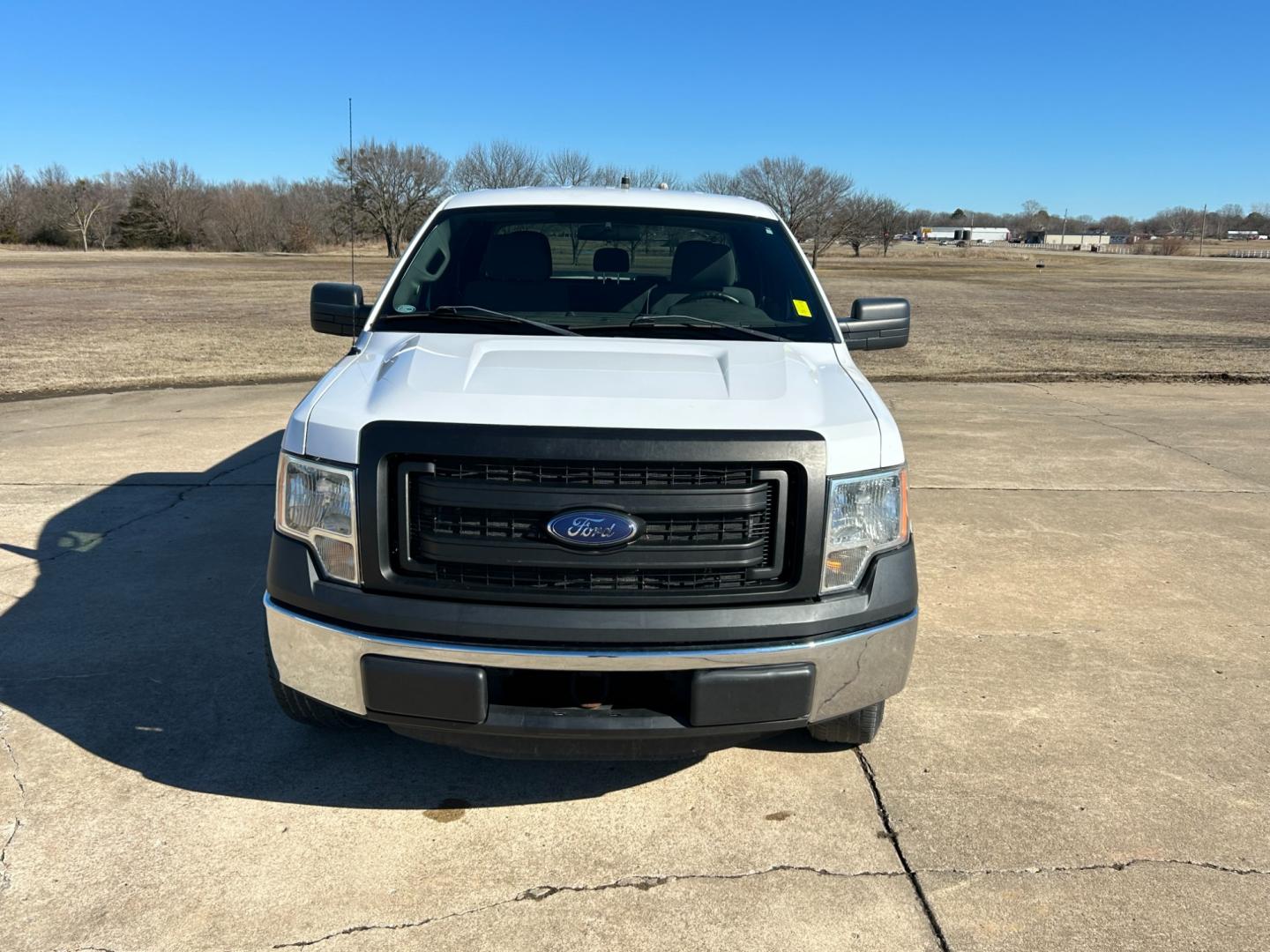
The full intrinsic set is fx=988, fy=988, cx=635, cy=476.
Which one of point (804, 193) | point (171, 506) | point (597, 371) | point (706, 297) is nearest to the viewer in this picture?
point (597, 371)

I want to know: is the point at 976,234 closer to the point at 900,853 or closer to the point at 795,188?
the point at 795,188

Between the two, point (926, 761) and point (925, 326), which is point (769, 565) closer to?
point (926, 761)

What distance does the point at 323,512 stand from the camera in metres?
2.79

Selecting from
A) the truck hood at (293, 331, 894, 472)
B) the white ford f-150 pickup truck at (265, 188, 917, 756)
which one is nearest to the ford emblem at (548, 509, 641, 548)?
the white ford f-150 pickup truck at (265, 188, 917, 756)

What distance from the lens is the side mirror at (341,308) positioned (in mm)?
4398

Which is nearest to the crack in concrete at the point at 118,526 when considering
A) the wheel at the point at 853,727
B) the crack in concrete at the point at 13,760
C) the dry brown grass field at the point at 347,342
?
the crack in concrete at the point at 13,760

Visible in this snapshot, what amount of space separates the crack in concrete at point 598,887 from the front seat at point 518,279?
219cm

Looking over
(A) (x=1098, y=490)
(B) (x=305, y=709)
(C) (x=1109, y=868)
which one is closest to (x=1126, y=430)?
(A) (x=1098, y=490)

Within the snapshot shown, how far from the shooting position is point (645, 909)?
2631 mm

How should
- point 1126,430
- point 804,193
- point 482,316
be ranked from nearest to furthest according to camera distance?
point 482,316, point 1126,430, point 804,193

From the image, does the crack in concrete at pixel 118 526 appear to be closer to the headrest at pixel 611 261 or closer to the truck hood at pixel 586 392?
the truck hood at pixel 586 392

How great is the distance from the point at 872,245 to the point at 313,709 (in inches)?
3515

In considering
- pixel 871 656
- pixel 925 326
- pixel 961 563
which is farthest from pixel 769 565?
pixel 925 326

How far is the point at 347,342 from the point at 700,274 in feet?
48.1
